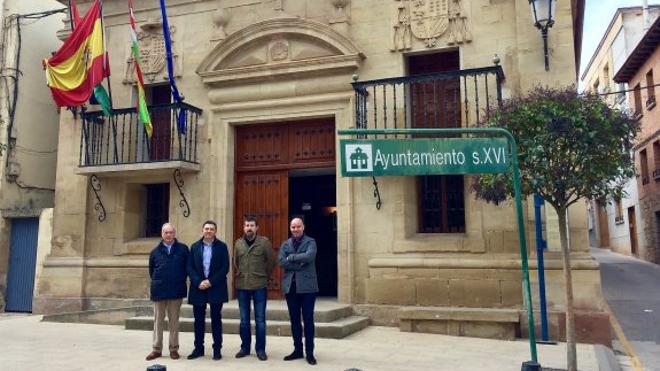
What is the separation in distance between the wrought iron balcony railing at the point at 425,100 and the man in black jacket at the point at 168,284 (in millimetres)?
4102

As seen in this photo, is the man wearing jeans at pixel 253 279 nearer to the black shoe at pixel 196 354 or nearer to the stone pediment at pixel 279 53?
the black shoe at pixel 196 354

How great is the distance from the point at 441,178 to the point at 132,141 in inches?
251

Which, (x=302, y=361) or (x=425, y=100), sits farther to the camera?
(x=425, y=100)

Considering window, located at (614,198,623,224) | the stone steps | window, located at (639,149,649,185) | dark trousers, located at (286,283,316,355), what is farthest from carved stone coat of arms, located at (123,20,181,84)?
window, located at (614,198,623,224)

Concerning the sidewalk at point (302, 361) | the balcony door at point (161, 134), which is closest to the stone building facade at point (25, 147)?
the balcony door at point (161, 134)

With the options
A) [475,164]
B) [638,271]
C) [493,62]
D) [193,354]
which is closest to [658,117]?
[638,271]

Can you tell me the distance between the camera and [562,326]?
8.23 metres

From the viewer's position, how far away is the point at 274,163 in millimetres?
10859

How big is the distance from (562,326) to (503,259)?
1290 mm

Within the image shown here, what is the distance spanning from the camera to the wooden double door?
34.6ft

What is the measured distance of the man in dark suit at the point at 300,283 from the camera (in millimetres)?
6500

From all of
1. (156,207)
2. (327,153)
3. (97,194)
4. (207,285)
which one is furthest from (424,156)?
(97,194)

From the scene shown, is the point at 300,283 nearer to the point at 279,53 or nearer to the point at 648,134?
the point at 279,53

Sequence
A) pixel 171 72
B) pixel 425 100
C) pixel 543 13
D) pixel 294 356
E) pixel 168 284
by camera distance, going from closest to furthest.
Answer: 1. pixel 294 356
2. pixel 168 284
3. pixel 543 13
4. pixel 425 100
5. pixel 171 72
